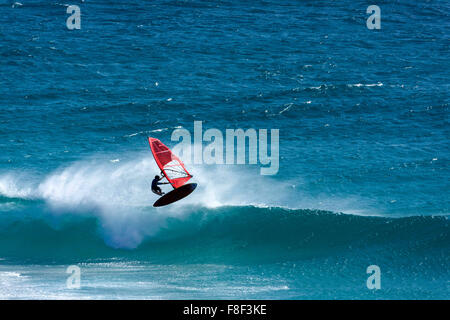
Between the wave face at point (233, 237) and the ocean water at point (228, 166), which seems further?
the wave face at point (233, 237)

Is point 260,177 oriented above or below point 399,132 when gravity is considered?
below

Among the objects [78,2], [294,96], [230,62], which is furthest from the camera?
[78,2]

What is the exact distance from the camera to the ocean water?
1099 inches

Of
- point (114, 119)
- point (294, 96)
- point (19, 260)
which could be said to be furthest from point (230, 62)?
point (19, 260)

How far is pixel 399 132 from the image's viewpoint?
40969 mm

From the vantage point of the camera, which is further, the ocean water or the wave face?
the wave face

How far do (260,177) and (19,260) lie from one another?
1298 centimetres

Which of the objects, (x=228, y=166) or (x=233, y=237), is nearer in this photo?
(x=233, y=237)

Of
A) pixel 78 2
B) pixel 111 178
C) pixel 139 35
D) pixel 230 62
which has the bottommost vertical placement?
pixel 111 178

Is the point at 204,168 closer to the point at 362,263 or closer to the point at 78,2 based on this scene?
the point at 362,263

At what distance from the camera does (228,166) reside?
3722 cm

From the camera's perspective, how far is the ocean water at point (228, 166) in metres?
27.9

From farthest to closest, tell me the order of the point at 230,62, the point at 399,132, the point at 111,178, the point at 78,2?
the point at 78,2 < the point at 230,62 < the point at 399,132 < the point at 111,178

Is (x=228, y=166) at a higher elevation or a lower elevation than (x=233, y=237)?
higher
